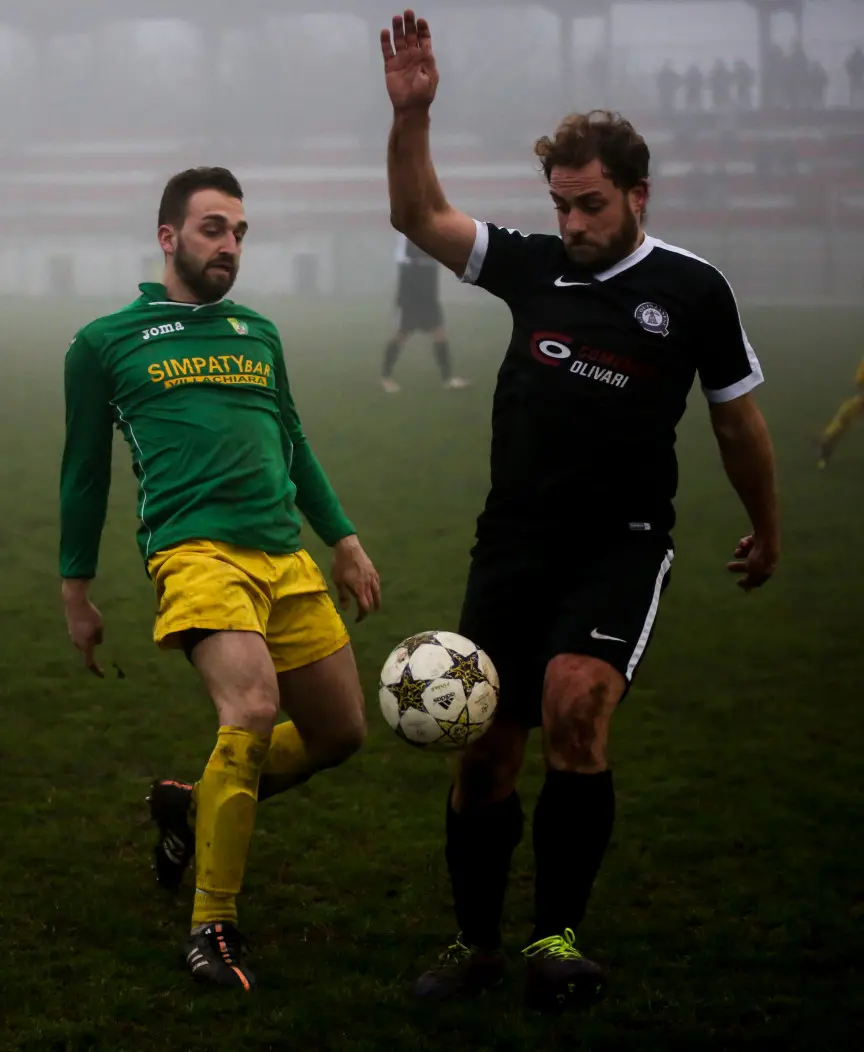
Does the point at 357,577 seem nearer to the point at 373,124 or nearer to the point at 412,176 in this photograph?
the point at 412,176

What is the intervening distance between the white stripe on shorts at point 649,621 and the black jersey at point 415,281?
497 inches

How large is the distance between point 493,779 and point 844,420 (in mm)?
9208

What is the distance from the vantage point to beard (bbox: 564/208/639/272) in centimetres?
356

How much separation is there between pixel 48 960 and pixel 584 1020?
1.35 metres

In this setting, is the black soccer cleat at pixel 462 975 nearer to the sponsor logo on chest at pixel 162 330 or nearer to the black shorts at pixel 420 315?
the sponsor logo on chest at pixel 162 330

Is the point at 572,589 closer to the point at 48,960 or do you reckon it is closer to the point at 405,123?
the point at 405,123

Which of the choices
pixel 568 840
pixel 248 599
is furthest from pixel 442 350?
pixel 568 840

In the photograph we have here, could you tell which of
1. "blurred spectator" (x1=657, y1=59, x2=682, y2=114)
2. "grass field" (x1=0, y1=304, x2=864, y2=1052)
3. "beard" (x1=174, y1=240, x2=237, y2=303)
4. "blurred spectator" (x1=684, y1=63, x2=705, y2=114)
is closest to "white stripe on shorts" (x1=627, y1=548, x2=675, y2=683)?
"grass field" (x1=0, y1=304, x2=864, y2=1052)

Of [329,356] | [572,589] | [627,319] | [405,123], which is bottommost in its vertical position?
[329,356]

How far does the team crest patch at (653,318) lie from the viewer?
353 cm

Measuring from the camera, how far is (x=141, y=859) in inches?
179

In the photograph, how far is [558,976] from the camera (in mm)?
3406

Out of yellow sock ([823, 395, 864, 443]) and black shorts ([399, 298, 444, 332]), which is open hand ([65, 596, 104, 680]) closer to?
yellow sock ([823, 395, 864, 443])

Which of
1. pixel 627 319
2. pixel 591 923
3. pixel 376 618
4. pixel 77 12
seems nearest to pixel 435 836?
pixel 591 923
